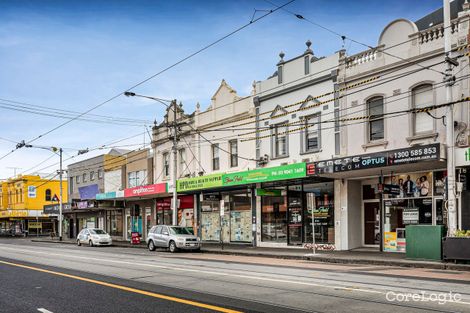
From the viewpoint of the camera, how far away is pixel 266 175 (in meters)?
25.2

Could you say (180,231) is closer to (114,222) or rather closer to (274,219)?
(274,219)

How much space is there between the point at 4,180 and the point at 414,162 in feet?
244

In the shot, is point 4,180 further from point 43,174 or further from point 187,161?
point 187,161

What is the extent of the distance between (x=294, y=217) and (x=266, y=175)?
299cm

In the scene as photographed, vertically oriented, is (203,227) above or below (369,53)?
below

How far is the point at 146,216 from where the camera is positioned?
133ft

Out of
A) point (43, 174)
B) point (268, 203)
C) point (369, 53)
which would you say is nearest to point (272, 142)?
point (268, 203)

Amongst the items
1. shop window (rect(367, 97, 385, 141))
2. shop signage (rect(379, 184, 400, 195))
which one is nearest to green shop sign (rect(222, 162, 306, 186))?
shop window (rect(367, 97, 385, 141))

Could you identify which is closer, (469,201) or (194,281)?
(194,281)

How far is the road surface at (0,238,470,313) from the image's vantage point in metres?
8.84

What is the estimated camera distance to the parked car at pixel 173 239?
88.6 ft

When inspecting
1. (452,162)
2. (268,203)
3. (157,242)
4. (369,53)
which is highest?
(369,53)

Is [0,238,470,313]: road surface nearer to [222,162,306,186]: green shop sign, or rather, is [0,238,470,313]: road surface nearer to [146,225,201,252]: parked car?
[222,162,306,186]: green shop sign

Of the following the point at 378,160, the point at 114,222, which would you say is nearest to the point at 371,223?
the point at 378,160
